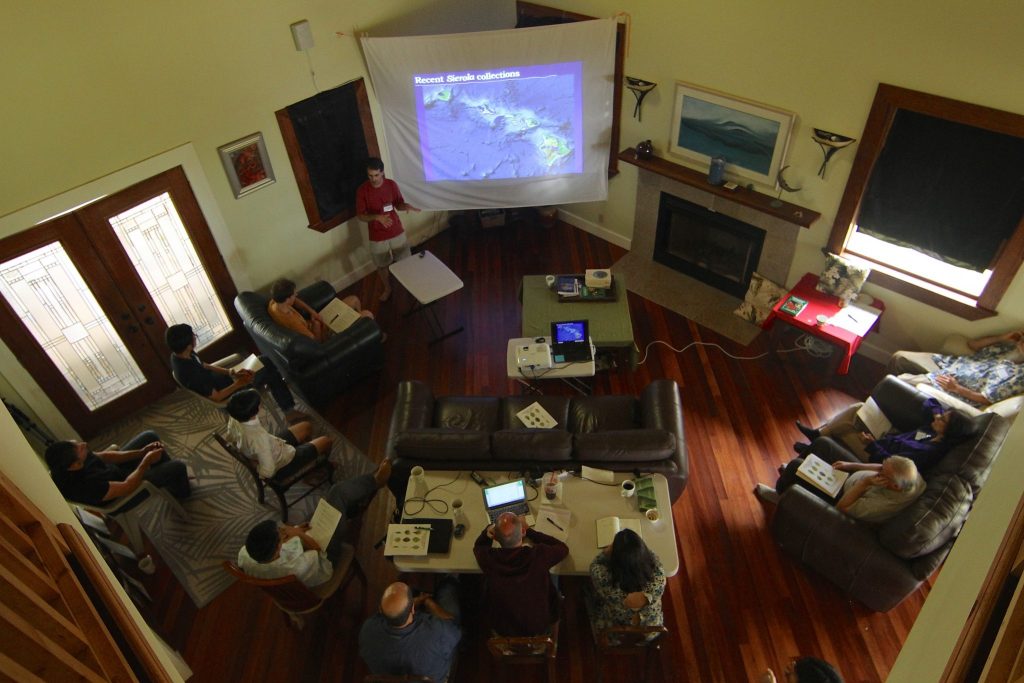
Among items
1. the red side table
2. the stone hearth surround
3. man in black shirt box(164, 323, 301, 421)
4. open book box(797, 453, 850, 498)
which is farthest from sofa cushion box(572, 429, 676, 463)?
man in black shirt box(164, 323, 301, 421)

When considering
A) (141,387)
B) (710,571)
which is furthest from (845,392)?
(141,387)

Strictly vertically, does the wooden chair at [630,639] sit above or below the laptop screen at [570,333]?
below

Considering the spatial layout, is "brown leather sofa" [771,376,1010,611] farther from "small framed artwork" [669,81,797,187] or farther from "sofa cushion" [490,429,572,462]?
"small framed artwork" [669,81,797,187]

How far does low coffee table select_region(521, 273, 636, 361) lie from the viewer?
17.7 ft

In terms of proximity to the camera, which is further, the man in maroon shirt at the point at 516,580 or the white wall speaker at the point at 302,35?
the white wall speaker at the point at 302,35

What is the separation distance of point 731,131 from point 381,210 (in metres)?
3.22

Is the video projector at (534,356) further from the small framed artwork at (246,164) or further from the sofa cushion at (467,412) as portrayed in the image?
the small framed artwork at (246,164)

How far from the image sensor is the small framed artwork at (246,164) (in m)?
5.21

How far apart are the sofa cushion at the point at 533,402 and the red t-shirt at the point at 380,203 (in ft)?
7.42

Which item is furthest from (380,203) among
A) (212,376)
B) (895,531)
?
(895,531)

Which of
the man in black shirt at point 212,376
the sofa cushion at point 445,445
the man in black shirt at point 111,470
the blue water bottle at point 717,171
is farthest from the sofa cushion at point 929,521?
the man in black shirt at point 111,470

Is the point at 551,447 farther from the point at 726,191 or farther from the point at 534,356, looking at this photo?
the point at 726,191

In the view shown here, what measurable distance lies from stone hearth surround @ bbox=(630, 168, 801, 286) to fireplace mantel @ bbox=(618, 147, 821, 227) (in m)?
0.11

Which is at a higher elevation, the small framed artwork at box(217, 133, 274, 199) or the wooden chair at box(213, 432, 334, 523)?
the small framed artwork at box(217, 133, 274, 199)
